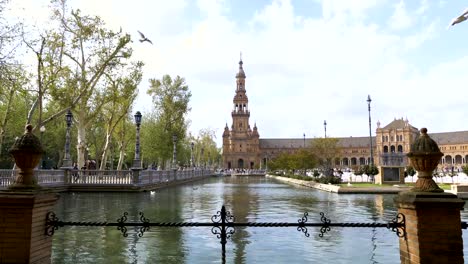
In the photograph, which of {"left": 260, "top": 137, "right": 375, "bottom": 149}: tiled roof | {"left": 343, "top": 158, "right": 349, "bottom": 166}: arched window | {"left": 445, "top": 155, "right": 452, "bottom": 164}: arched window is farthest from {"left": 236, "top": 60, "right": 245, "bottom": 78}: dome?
{"left": 445, "top": 155, "right": 452, "bottom": 164}: arched window

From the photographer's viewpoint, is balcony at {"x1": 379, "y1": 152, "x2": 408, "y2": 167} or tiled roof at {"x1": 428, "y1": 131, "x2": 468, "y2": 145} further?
tiled roof at {"x1": 428, "y1": 131, "x2": 468, "y2": 145}

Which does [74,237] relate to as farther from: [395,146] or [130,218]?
[395,146]

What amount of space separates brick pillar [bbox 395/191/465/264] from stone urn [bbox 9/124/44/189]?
5605mm

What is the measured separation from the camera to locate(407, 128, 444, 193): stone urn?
219 inches

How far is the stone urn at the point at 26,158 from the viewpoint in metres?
5.77

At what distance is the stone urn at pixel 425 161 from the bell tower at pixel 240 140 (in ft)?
488

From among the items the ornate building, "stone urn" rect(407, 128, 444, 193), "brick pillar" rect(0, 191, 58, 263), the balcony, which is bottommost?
"brick pillar" rect(0, 191, 58, 263)

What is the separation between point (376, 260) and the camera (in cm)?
778

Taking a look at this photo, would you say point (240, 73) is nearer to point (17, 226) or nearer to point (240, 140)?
point (240, 140)

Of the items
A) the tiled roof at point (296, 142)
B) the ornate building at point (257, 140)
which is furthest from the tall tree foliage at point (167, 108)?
the tiled roof at point (296, 142)

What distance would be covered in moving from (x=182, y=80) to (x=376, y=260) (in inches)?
2083

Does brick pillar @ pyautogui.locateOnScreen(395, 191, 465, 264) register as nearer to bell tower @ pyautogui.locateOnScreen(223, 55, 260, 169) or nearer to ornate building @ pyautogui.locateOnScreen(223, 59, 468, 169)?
ornate building @ pyautogui.locateOnScreen(223, 59, 468, 169)

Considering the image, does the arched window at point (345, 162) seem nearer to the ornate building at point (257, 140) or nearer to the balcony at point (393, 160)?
the ornate building at point (257, 140)

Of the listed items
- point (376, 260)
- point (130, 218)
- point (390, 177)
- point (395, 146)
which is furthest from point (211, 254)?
point (395, 146)
